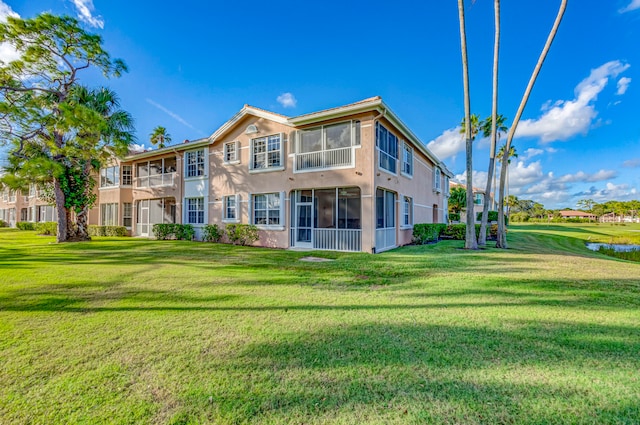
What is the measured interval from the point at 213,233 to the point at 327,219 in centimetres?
726

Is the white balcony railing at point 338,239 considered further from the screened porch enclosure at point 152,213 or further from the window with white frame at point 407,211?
the screened porch enclosure at point 152,213

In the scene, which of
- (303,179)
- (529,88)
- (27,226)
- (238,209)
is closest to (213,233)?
(238,209)

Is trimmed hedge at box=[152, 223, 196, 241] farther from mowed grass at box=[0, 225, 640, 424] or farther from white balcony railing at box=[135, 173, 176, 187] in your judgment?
mowed grass at box=[0, 225, 640, 424]

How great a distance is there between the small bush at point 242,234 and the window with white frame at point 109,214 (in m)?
13.0

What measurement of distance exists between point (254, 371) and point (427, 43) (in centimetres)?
1818

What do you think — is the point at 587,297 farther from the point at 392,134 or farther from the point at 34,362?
the point at 392,134

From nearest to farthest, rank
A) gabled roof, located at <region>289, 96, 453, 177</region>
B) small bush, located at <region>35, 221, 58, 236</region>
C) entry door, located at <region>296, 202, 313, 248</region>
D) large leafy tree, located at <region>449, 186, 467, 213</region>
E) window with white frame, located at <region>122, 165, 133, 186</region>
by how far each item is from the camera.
→ gabled roof, located at <region>289, 96, 453, 177</region> < entry door, located at <region>296, 202, 313, 248</region> < window with white frame, located at <region>122, 165, 133, 186</region> < small bush, located at <region>35, 221, 58, 236</region> < large leafy tree, located at <region>449, 186, 467, 213</region>

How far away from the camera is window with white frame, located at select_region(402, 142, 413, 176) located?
54.6ft

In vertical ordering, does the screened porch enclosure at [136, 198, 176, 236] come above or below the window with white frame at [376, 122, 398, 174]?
below

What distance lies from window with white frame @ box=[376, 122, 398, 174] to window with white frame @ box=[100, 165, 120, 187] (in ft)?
68.8

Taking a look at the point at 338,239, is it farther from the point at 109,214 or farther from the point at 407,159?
the point at 109,214

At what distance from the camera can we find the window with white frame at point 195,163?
60.8 ft

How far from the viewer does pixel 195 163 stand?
61.6 feet

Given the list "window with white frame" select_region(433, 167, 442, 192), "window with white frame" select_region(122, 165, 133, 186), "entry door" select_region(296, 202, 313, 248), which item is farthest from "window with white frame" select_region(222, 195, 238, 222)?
"window with white frame" select_region(433, 167, 442, 192)
